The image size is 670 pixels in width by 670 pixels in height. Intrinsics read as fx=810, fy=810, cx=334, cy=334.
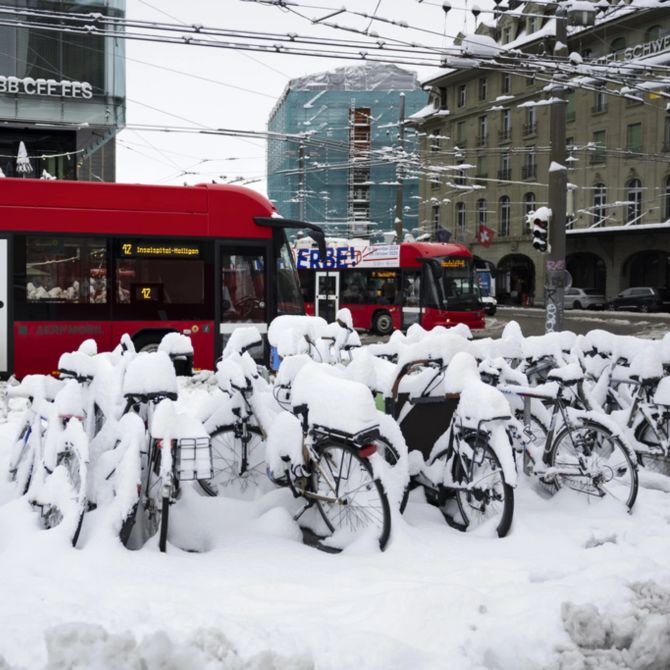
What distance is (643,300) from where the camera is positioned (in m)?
40.6

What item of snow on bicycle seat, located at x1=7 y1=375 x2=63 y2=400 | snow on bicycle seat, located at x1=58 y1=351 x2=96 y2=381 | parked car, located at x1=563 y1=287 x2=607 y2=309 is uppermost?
parked car, located at x1=563 y1=287 x2=607 y2=309

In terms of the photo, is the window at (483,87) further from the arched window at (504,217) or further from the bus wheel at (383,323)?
the bus wheel at (383,323)

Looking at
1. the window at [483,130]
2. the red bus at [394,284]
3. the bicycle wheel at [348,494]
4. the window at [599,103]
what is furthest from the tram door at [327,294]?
the window at [483,130]

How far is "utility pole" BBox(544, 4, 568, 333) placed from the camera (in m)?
13.6

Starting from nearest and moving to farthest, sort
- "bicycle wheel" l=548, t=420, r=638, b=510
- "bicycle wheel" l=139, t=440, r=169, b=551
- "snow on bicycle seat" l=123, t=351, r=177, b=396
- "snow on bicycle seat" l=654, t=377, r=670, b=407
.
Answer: "bicycle wheel" l=139, t=440, r=169, b=551, "snow on bicycle seat" l=123, t=351, r=177, b=396, "bicycle wheel" l=548, t=420, r=638, b=510, "snow on bicycle seat" l=654, t=377, r=670, b=407

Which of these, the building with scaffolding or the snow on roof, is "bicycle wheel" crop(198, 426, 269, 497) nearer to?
the building with scaffolding

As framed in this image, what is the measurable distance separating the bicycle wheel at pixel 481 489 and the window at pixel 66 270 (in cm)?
824

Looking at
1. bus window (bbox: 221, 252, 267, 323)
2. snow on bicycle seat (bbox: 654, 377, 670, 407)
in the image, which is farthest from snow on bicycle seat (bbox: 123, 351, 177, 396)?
bus window (bbox: 221, 252, 267, 323)

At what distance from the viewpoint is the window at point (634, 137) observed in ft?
142

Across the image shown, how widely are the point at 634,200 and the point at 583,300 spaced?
6.14 metres

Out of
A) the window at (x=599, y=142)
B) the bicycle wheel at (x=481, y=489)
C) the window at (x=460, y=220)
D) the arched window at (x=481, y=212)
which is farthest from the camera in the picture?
the window at (x=460, y=220)

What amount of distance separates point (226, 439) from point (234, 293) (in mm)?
7341

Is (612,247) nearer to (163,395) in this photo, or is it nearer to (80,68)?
→ (80,68)

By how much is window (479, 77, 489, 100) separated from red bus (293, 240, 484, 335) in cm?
3020
